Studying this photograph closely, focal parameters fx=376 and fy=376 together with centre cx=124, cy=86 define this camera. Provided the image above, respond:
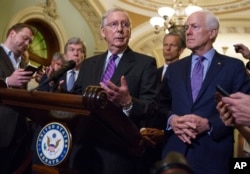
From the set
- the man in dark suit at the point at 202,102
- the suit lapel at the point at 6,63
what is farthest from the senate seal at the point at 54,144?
the suit lapel at the point at 6,63

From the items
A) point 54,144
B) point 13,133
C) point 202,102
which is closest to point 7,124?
point 13,133

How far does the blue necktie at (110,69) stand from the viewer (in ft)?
5.93

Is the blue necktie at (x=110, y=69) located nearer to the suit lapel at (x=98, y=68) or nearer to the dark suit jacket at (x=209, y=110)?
the suit lapel at (x=98, y=68)

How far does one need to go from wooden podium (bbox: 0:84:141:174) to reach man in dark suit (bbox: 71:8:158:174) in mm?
71

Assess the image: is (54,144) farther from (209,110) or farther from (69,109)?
(209,110)

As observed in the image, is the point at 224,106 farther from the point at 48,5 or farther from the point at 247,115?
the point at 48,5

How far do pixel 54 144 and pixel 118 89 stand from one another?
308mm

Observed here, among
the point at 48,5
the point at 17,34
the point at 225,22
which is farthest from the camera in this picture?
the point at 225,22

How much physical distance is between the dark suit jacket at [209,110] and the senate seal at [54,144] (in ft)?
2.71

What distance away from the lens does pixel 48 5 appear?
647cm

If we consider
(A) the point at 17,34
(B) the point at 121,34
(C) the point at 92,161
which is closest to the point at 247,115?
(C) the point at 92,161

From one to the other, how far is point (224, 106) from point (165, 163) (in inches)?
39.5

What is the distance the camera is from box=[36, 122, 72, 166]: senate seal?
1201mm

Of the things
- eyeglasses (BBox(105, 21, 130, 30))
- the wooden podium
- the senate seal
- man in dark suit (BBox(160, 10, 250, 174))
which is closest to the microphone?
the wooden podium
